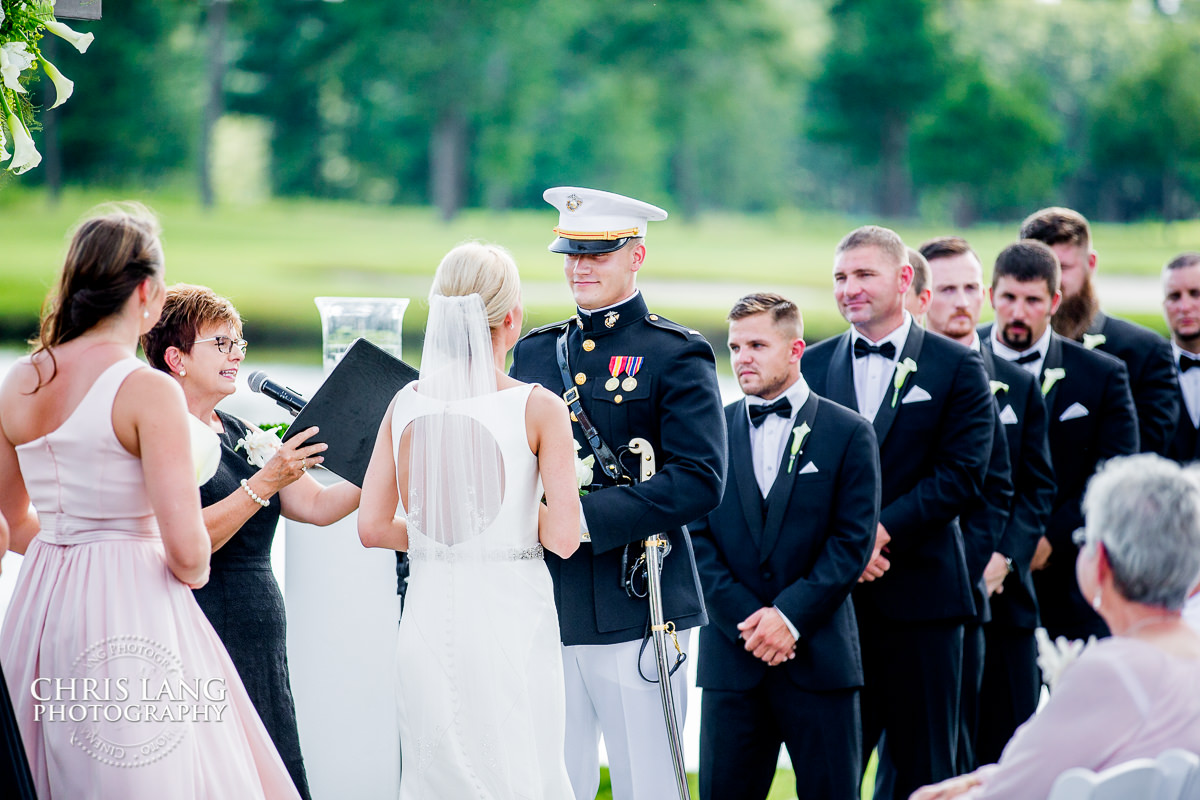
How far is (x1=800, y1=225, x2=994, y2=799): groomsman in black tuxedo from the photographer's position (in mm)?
3656

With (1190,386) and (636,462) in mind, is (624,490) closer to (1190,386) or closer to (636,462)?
(636,462)

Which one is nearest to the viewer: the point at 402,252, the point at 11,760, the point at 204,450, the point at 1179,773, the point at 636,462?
the point at 1179,773

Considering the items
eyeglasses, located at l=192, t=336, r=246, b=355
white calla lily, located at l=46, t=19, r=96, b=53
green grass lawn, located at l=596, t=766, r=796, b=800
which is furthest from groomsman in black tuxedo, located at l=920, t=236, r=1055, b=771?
white calla lily, located at l=46, t=19, r=96, b=53

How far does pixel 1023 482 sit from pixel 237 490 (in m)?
2.70

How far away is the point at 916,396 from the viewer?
3.75m

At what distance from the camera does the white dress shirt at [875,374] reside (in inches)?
150

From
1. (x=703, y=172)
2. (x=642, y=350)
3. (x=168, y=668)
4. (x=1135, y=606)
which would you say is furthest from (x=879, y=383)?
(x=703, y=172)

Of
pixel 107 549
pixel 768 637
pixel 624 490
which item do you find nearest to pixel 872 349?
pixel 768 637

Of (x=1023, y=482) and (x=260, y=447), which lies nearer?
(x=260, y=447)

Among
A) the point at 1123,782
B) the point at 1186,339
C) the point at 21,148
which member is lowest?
the point at 1123,782

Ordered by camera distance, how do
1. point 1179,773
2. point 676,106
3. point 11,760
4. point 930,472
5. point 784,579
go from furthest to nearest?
point 676,106 → point 930,472 → point 784,579 → point 11,760 → point 1179,773

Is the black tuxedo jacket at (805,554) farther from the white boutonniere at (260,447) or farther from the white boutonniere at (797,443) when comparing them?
the white boutonniere at (260,447)

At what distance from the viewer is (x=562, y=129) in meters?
16.8

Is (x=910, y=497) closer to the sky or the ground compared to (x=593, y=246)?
closer to the ground
